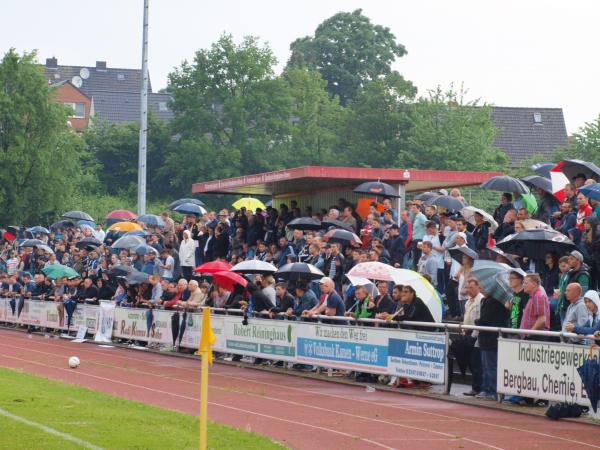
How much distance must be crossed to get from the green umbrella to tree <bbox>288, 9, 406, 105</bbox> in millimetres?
70291

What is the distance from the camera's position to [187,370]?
24.3 m

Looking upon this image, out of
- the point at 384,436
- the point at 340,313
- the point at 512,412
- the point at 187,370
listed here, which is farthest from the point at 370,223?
the point at 384,436

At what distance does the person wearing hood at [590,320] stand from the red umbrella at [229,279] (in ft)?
33.9

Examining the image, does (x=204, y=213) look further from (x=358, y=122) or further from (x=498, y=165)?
(x=358, y=122)

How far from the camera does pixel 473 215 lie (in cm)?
2256

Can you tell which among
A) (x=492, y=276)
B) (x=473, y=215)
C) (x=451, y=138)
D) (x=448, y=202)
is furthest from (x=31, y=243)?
(x=451, y=138)

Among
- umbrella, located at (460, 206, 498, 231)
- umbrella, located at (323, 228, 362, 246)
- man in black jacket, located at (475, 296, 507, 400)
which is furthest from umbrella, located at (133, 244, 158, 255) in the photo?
man in black jacket, located at (475, 296, 507, 400)

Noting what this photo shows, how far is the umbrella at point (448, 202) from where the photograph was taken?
2364 cm

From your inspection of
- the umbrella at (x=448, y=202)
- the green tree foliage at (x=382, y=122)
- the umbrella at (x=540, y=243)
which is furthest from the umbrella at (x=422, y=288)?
the green tree foliage at (x=382, y=122)

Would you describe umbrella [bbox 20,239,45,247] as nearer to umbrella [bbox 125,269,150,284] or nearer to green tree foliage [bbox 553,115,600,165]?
umbrella [bbox 125,269,150,284]

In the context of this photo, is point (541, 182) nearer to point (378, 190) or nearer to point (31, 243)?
point (378, 190)

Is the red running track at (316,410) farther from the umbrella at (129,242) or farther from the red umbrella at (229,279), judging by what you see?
the umbrella at (129,242)

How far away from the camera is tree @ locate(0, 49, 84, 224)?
5812 centimetres

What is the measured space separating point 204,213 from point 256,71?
52.4 metres
